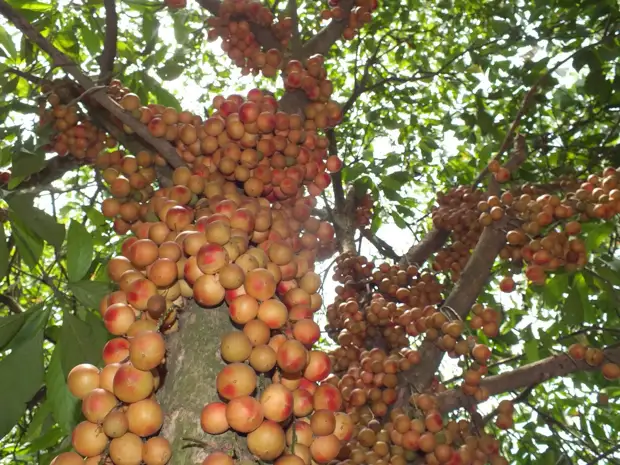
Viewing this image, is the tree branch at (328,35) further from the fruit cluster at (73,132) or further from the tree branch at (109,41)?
the fruit cluster at (73,132)

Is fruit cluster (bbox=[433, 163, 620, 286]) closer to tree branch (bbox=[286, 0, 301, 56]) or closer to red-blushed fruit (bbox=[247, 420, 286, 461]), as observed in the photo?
tree branch (bbox=[286, 0, 301, 56])

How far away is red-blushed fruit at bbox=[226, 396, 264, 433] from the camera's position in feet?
3.11

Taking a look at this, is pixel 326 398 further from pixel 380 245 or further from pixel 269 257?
pixel 380 245

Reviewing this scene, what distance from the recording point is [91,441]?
1.00m

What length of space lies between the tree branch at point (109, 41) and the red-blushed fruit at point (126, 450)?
144 cm

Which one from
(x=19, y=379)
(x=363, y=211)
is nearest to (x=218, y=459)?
(x=19, y=379)

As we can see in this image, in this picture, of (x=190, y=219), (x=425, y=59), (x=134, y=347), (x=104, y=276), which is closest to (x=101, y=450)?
(x=134, y=347)

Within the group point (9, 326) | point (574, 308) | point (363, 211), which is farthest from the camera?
point (363, 211)

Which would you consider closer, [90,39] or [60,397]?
[60,397]

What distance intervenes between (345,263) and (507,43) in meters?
2.15

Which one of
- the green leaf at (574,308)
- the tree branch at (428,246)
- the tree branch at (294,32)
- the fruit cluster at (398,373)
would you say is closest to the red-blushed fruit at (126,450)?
the fruit cluster at (398,373)

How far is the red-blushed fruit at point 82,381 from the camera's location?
1072 mm

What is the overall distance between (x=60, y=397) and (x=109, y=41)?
138cm

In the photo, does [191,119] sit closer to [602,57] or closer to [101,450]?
[101,450]
